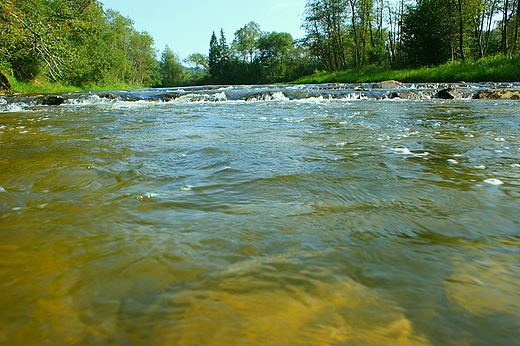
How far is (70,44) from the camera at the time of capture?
1750 cm

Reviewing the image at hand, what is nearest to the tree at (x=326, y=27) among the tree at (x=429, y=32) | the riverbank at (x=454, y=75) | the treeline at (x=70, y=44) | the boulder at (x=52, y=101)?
the tree at (x=429, y=32)

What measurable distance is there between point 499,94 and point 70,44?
2038 centimetres

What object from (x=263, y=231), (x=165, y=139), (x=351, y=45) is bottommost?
(x=263, y=231)

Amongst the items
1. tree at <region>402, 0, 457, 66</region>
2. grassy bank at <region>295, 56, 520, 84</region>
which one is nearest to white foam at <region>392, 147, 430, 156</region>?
grassy bank at <region>295, 56, 520, 84</region>

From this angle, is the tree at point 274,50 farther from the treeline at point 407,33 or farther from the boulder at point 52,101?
the boulder at point 52,101

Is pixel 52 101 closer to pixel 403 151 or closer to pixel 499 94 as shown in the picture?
pixel 403 151

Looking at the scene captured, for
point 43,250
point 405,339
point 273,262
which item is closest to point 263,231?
point 273,262

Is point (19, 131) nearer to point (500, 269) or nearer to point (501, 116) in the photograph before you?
point (500, 269)

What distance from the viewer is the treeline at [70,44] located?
8391mm

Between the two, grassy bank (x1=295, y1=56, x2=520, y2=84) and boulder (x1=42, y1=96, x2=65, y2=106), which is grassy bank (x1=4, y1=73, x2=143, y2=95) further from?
grassy bank (x1=295, y1=56, x2=520, y2=84)

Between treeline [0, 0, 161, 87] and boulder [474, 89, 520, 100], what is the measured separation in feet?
44.8

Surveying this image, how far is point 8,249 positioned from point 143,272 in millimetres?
829

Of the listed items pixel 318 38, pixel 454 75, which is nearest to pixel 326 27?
pixel 318 38

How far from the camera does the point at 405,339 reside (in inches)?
43.2
